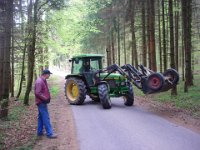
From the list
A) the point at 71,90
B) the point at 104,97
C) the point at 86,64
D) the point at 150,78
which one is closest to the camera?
the point at 150,78

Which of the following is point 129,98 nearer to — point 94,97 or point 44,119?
point 94,97

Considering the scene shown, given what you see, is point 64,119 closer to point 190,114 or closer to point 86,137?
point 86,137

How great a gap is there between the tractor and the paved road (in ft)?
3.97

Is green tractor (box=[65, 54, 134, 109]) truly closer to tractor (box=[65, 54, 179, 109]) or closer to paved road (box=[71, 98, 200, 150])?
tractor (box=[65, 54, 179, 109])

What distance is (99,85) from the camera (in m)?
14.9

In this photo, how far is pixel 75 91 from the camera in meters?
16.8

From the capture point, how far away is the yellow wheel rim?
1686 cm

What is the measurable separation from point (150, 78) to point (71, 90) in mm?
5334

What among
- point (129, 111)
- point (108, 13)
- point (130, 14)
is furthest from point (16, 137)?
point (108, 13)

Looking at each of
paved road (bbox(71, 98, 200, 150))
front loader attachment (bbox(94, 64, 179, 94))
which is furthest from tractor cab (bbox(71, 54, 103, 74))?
paved road (bbox(71, 98, 200, 150))

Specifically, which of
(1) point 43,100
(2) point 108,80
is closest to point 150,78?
(2) point 108,80

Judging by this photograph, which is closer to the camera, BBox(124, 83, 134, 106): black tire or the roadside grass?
the roadside grass

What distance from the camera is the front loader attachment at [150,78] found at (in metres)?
13.0

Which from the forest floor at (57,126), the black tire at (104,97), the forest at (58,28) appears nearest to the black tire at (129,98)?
the forest floor at (57,126)
